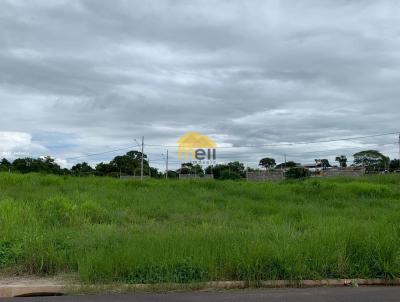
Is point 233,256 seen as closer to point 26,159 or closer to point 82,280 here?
point 82,280

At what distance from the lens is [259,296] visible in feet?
24.0

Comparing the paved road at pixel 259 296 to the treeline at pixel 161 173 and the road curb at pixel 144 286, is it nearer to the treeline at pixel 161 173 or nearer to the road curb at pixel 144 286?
the road curb at pixel 144 286

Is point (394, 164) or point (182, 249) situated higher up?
point (394, 164)

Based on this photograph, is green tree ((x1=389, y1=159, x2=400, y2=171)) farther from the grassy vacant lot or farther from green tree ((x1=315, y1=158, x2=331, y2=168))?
the grassy vacant lot

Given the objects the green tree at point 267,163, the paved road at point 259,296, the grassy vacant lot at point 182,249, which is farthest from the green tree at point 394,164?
the paved road at point 259,296

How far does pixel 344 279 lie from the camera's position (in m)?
8.38

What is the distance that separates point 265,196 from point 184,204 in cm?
559

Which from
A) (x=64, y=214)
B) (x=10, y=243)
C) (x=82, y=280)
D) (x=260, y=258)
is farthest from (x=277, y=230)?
(x=64, y=214)

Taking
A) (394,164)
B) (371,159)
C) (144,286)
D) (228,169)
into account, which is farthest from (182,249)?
(371,159)

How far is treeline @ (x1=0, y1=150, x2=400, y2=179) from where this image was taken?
59812mm

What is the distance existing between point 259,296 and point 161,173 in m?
79.3

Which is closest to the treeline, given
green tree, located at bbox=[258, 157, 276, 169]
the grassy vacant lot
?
green tree, located at bbox=[258, 157, 276, 169]

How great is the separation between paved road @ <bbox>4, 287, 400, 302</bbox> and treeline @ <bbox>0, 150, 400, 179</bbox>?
160 feet

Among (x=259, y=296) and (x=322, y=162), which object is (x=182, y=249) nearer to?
(x=259, y=296)
